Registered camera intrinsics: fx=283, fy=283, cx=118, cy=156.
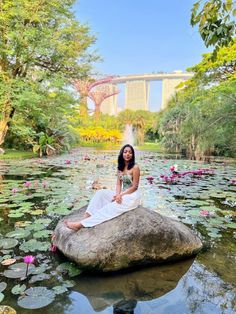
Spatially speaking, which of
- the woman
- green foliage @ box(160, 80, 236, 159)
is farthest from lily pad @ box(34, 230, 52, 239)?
green foliage @ box(160, 80, 236, 159)

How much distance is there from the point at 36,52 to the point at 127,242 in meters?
14.7

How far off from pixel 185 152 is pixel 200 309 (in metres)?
19.4

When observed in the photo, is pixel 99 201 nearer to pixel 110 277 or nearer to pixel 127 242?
pixel 127 242

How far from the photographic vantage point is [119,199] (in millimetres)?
3199

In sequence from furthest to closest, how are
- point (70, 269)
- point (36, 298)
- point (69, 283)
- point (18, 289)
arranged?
point (70, 269) → point (69, 283) → point (18, 289) → point (36, 298)

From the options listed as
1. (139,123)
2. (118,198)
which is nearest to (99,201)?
(118,198)

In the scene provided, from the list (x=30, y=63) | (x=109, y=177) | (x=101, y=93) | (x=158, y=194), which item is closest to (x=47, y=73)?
(x=30, y=63)

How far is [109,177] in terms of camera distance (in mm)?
8688

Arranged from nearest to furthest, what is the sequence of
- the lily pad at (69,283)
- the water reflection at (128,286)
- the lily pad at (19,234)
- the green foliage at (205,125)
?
the water reflection at (128,286), the lily pad at (69,283), the lily pad at (19,234), the green foliage at (205,125)

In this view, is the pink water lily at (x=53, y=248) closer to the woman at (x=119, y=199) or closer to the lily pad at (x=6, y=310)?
the woman at (x=119, y=199)

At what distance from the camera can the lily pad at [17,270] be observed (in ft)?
8.46

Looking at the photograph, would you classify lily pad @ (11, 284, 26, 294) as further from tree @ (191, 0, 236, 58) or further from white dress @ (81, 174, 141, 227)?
tree @ (191, 0, 236, 58)

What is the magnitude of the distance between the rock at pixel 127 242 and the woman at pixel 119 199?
7 cm

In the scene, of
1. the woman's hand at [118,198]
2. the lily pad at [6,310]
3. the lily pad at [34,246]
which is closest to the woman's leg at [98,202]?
the woman's hand at [118,198]
